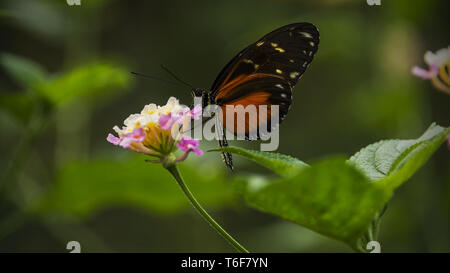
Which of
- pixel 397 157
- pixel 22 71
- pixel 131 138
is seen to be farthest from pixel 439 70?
pixel 22 71

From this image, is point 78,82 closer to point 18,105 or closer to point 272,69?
point 18,105

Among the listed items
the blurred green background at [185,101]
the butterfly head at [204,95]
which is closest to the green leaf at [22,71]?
the blurred green background at [185,101]

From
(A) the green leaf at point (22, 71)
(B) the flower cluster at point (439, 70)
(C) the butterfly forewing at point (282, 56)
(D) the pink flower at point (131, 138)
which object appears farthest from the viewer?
(A) the green leaf at point (22, 71)

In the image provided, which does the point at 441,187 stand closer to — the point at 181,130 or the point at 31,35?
the point at 181,130

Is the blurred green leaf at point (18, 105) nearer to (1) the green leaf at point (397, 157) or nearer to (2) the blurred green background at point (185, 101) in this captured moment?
(2) the blurred green background at point (185, 101)

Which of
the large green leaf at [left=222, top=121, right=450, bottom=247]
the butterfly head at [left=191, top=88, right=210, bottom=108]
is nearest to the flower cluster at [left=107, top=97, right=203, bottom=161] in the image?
the large green leaf at [left=222, top=121, right=450, bottom=247]

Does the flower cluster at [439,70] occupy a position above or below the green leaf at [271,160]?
above

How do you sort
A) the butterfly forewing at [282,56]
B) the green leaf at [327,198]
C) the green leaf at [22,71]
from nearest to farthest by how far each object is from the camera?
the green leaf at [327,198] < the butterfly forewing at [282,56] < the green leaf at [22,71]
